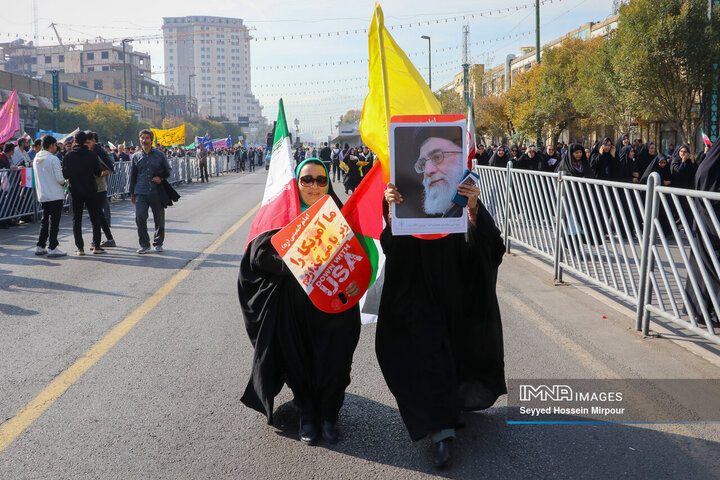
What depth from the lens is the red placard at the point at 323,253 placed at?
3.78 meters

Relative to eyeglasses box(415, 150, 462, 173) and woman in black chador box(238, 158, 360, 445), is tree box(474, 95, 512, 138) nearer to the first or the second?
woman in black chador box(238, 158, 360, 445)

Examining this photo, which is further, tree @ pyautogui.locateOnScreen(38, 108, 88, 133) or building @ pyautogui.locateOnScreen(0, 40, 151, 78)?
building @ pyautogui.locateOnScreen(0, 40, 151, 78)

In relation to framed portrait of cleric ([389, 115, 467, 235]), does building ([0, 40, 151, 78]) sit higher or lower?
higher

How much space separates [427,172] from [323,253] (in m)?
0.72

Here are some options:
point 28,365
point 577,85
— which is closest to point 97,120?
point 577,85

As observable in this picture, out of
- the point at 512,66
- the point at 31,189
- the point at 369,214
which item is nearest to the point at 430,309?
the point at 369,214

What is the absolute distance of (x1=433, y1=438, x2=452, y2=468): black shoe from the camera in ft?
11.6

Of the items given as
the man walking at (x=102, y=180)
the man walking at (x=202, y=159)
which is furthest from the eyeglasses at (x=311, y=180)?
the man walking at (x=202, y=159)

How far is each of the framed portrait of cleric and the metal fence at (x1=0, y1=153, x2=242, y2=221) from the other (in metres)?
13.3

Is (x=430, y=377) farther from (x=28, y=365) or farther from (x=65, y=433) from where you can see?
(x=28, y=365)

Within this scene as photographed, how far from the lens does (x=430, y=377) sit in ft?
12.2

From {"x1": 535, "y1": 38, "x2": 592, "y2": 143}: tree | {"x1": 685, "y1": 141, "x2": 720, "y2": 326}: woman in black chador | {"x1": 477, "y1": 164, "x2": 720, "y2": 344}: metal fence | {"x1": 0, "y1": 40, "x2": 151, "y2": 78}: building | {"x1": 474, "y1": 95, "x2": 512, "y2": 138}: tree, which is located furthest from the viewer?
{"x1": 0, "y1": 40, "x2": 151, "y2": 78}: building

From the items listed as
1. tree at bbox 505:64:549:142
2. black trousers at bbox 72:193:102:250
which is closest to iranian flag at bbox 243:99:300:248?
black trousers at bbox 72:193:102:250

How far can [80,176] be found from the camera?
11.0 metres
